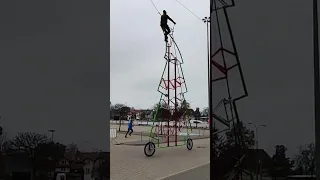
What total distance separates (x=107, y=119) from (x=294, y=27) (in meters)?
1.76

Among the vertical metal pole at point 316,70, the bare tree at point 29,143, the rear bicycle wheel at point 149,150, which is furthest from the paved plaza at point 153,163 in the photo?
the vertical metal pole at point 316,70

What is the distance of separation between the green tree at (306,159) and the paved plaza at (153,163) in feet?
4.69

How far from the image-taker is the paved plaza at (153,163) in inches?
185

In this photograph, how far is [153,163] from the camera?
5.70 meters

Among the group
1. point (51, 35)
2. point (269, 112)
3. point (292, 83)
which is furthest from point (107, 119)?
point (292, 83)

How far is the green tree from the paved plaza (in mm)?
1428

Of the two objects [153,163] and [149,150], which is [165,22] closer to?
[153,163]

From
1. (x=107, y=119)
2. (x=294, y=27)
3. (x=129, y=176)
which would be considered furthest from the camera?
(x=129, y=176)

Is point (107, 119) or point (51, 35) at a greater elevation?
point (51, 35)

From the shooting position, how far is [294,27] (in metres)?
3.13

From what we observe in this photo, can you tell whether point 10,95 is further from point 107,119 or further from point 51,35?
point 107,119

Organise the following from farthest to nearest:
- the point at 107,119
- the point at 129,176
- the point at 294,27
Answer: the point at 129,176
the point at 107,119
the point at 294,27

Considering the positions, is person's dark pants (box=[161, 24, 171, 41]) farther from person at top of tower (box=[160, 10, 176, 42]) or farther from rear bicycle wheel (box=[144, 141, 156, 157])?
rear bicycle wheel (box=[144, 141, 156, 157])

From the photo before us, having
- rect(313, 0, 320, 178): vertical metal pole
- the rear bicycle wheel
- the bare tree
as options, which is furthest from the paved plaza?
rect(313, 0, 320, 178): vertical metal pole
